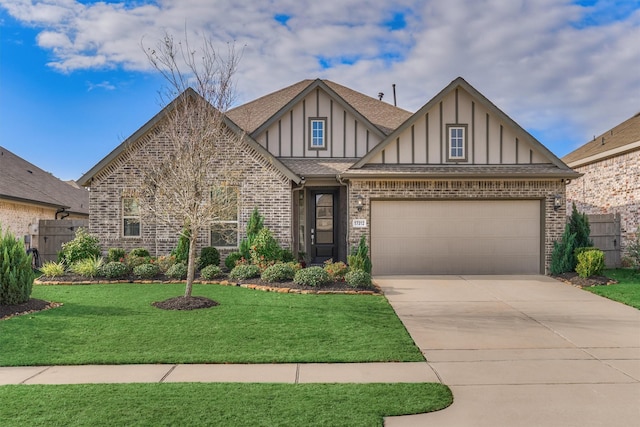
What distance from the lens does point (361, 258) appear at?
1157cm

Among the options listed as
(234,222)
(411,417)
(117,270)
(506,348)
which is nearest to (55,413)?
(411,417)

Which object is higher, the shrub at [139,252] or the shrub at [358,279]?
the shrub at [139,252]

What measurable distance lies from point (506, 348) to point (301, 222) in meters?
9.42

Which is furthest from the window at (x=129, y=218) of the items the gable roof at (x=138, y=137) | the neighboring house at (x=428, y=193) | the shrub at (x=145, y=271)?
the shrub at (x=145, y=271)

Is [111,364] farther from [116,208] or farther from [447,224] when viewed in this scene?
[447,224]

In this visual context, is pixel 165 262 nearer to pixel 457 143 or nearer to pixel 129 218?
pixel 129 218

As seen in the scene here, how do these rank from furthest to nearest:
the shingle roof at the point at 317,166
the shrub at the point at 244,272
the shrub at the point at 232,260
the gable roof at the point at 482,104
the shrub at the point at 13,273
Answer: the shingle roof at the point at 317,166 → the gable roof at the point at 482,104 → the shrub at the point at 232,260 → the shrub at the point at 244,272 → the shrub at the point at 13,273

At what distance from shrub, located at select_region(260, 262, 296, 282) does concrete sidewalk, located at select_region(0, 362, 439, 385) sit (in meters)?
5.47

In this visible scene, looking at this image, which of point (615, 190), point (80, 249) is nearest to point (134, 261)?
point (80, 249)

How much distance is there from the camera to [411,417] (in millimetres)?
4043

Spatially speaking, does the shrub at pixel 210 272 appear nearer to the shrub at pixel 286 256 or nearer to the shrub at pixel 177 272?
the shrub at pixel 177 272

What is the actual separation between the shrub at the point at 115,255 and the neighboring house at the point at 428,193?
0.57 meters

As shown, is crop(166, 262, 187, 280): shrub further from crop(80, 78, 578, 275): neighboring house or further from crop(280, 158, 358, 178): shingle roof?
crop(280, 158, 358, 178): shingle roof

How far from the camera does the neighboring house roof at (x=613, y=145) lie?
15.1 m
